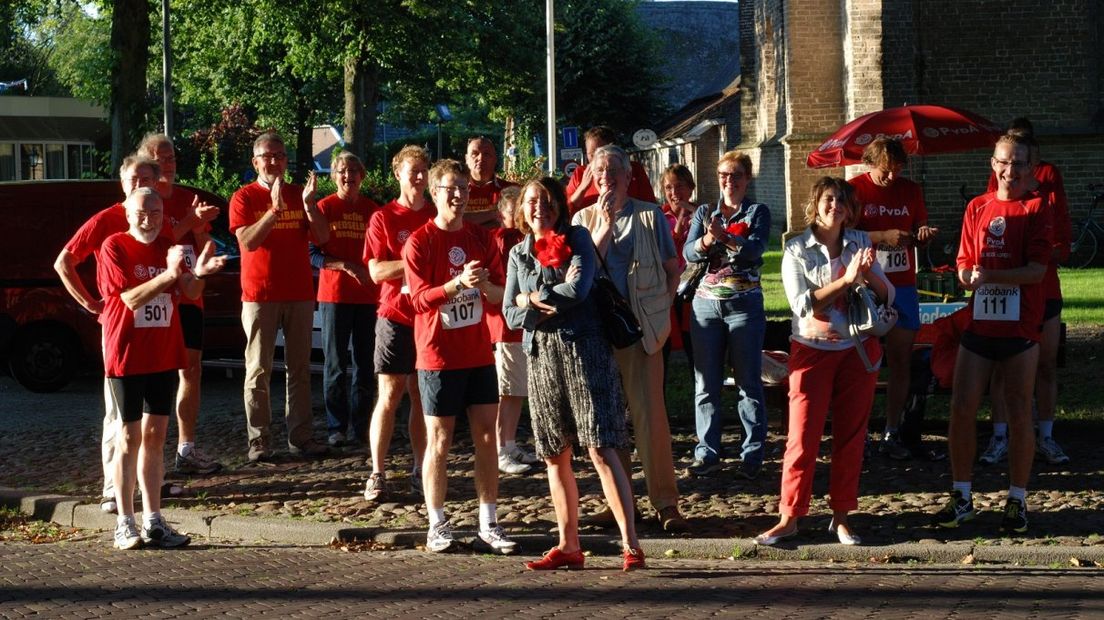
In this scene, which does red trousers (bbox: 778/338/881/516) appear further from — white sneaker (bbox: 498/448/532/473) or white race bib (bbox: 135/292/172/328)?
white race bib (bbox: 135/292/172/328)

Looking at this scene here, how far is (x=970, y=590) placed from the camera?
22.1ft

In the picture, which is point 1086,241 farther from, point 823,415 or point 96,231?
point 96,231

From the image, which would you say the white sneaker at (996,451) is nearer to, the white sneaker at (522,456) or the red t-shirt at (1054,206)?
the red t-shirt at (1054,206)

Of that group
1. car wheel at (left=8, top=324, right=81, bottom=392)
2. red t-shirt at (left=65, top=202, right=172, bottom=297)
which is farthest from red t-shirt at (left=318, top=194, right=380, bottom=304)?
car wheel at (left=8, top=324, right=81, bottom=392)

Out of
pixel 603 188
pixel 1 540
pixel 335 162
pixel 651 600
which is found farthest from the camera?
pixel 335 162

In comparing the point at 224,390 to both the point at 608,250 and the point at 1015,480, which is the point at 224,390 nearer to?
the point at 608,250

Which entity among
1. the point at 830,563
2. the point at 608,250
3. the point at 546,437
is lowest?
the point at 830,563

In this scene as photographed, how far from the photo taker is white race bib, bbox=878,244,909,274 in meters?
9.48

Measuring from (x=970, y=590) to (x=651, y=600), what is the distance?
142 centimetres

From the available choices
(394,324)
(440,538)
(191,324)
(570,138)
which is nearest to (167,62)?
Answer: (570,138)

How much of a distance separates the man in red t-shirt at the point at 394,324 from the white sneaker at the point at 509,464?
33.2 inches

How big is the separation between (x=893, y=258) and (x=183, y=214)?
14.6 feet

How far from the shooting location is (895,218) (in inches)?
375

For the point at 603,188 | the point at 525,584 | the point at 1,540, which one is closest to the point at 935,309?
the point at 603,188
